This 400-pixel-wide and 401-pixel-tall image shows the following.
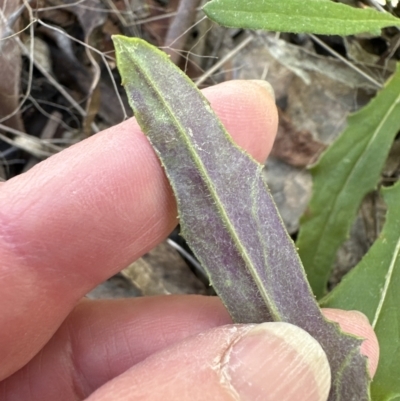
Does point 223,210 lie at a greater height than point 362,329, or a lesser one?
greater

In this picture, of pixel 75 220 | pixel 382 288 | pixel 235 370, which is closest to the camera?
pixel 235 370

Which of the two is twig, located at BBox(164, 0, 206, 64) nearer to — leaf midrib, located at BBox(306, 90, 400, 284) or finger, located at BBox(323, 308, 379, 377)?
leaf midrib, located at BBox(306, 90, 400, 284)

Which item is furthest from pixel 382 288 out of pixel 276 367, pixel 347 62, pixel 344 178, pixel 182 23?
pixel 182 23

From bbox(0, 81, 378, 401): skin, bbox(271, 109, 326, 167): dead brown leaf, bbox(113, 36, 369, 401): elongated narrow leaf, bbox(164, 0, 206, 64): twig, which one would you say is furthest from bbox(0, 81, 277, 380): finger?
bbox(271, 109, 326, 167): dead brown leaf

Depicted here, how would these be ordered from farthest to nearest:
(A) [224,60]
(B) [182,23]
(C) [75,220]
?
(A) [224,60] < (B) [182,23] < (C) [75,220]

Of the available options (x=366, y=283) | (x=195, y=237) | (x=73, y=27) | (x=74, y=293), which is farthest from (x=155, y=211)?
(x=73, y=27)

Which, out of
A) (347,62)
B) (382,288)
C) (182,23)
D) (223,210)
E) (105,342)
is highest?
(182,23)

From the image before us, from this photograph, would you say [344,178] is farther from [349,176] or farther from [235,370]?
[235,370]

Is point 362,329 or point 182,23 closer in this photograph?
point 362,329
